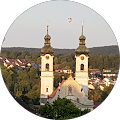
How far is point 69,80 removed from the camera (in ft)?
134

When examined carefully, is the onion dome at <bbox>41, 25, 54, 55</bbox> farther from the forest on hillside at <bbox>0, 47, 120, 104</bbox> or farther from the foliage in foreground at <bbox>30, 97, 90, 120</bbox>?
the foliage in foreground at <bbox>30, 97, 90, 120</bbox>

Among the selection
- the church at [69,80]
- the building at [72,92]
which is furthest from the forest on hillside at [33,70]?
the building at [72,92]

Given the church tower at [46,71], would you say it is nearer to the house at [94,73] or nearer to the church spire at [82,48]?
the church spire at [82,48]

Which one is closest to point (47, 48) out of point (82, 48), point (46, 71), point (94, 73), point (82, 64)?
point (46, 71)

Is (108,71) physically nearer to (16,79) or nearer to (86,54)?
(16,79)

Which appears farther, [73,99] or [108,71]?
[108,71]

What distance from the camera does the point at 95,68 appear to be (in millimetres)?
110250

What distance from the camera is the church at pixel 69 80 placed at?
1585 inches

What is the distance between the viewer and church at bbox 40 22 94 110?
40.2 metres

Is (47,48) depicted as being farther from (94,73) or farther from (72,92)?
(94,73)

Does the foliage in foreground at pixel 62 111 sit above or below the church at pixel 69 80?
below

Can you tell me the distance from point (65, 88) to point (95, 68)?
7000 centimetres

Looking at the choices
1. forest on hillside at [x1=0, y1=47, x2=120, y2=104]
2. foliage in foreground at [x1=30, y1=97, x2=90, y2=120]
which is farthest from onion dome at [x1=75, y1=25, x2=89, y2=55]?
foliage in foreground at [x1=30, y1=97, x2=90, y2=120]

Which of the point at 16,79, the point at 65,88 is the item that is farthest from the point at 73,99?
the point at 16,79
